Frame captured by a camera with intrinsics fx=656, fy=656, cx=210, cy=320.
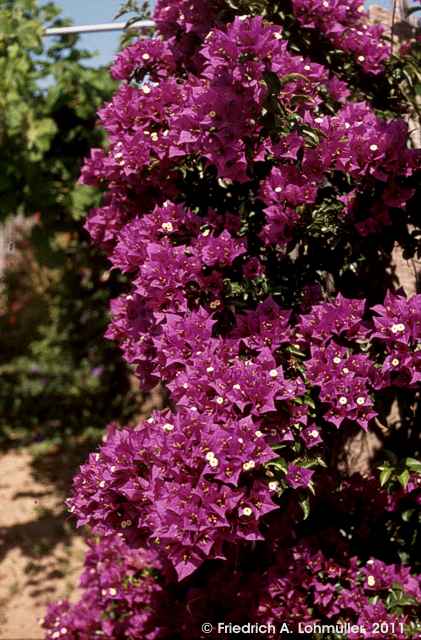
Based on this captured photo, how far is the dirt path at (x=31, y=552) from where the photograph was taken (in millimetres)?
3518

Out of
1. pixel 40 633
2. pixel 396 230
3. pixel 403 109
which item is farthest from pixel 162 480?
pixel 40 633

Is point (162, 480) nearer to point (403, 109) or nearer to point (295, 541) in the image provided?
point (295, 541)

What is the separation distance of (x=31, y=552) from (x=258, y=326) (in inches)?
112

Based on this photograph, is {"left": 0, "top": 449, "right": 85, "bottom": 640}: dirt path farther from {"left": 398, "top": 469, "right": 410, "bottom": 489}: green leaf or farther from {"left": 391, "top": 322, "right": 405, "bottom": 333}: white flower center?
{"left": 391, "top": 322, "right": 405, "bottom": 333}: white flower center

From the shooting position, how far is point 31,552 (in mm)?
4051

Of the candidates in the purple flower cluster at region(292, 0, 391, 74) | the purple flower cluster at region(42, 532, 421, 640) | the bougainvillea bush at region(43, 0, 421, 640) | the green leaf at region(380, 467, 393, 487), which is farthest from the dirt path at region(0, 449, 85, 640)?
the purple flower cluster at region(292, 0, 391, 74)

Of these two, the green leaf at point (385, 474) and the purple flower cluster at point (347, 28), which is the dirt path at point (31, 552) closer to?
the green leaf at point (385, 474)

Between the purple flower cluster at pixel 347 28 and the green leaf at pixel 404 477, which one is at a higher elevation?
the purple flower cluster at pixel 347 28

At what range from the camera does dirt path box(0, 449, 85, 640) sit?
3518mm

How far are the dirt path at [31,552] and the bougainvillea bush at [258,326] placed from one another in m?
0.85

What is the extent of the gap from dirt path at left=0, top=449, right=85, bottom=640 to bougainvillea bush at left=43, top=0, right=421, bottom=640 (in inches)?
33.4

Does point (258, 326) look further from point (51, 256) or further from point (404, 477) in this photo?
point (51, 256)

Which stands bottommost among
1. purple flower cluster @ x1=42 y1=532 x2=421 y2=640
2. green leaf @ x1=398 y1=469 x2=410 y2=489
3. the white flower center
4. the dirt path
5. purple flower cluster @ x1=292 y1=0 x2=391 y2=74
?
the dirt path

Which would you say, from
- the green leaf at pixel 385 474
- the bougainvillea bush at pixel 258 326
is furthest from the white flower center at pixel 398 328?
the green leaf at pixel 385 474
